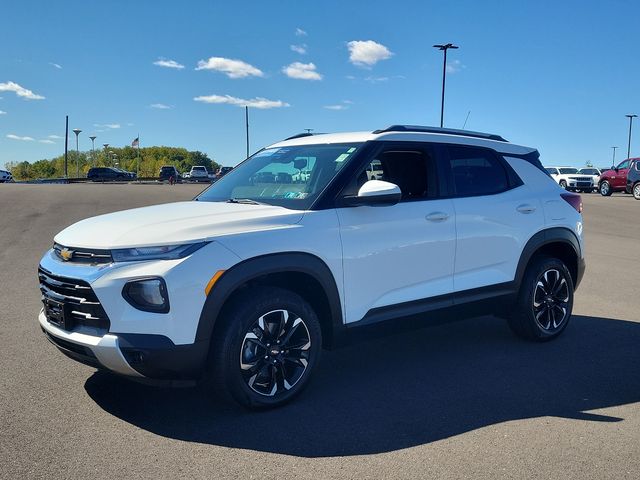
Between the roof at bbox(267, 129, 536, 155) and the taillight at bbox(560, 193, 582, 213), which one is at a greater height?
the roof at bbox(267, 129, 536, 155)

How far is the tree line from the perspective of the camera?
131 meters

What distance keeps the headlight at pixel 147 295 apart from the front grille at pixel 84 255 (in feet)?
0.79

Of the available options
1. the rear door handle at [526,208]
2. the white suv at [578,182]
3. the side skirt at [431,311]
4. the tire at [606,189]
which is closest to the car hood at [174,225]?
the side skirt at [431,311]

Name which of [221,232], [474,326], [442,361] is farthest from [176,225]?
[474,326]

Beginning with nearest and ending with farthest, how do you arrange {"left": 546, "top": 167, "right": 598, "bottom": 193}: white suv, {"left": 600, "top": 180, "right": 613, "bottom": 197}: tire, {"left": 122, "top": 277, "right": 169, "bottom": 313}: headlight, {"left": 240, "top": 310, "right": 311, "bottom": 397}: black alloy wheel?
{"left": 122, "top": 277, "right": 169, "bottom": 313}: headlight
{"left": 240, "top": 310, "right": 311, "bottom": 397}: black alloy wheel
{"left": 600, "top": 180, "right": 613, "bottom": 197}: tire
{"left": 546, "top": 167, "right": 598, "bottom": 193}: white suv

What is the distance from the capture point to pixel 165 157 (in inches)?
5625

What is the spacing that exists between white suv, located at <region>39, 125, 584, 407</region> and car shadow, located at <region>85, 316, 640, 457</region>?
0.26 meters

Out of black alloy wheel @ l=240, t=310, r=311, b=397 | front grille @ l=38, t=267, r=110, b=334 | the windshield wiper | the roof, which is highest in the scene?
the roof

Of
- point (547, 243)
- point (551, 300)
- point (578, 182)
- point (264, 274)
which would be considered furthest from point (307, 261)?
point (578, 182)

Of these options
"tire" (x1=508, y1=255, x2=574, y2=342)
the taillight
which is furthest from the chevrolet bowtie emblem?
the taillight

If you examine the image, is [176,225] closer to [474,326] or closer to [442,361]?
[442,361]

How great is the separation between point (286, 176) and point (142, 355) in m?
1.85

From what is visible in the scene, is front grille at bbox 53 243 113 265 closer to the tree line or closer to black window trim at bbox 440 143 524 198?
black window trim at bbox 440 143 524 198

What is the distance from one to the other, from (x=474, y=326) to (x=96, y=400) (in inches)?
149
